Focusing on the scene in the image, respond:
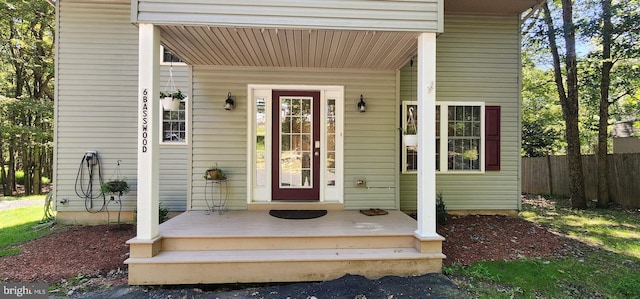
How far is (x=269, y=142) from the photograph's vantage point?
4.85m

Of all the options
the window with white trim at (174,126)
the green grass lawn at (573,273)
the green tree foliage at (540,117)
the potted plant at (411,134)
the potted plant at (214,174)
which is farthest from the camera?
the green tree foliage at (540,117)

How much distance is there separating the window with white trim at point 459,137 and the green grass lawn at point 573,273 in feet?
6.12

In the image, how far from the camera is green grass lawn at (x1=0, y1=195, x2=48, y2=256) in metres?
4.21

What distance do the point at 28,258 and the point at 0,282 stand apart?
69 cm

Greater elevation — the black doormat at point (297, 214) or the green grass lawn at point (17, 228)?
the black doormat at point (297, 214)

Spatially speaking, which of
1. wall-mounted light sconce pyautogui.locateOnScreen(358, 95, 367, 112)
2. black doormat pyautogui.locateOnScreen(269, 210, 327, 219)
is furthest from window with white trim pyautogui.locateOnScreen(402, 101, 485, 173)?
black doormat pyautogui.locateOnScreen(269, 210, 327, 219)

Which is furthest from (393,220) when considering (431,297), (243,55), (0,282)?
(0,282)

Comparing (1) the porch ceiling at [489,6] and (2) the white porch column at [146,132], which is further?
(1) the porch ceiling at [489,6]

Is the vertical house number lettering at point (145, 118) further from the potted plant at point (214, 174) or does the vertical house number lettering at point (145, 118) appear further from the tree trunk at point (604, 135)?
the tree trunk at point (604, 135)

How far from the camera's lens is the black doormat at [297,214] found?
4281mm

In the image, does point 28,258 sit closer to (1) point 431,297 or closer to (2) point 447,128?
(1) point 431,297

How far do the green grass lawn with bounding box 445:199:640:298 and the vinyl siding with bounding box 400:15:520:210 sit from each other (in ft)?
4.25

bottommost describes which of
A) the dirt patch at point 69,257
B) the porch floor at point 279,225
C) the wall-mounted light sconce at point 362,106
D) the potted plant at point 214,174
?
the dirt patch at point 69,257

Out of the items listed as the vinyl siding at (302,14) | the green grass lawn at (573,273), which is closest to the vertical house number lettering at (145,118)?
the vinyl siding at (302,14)
